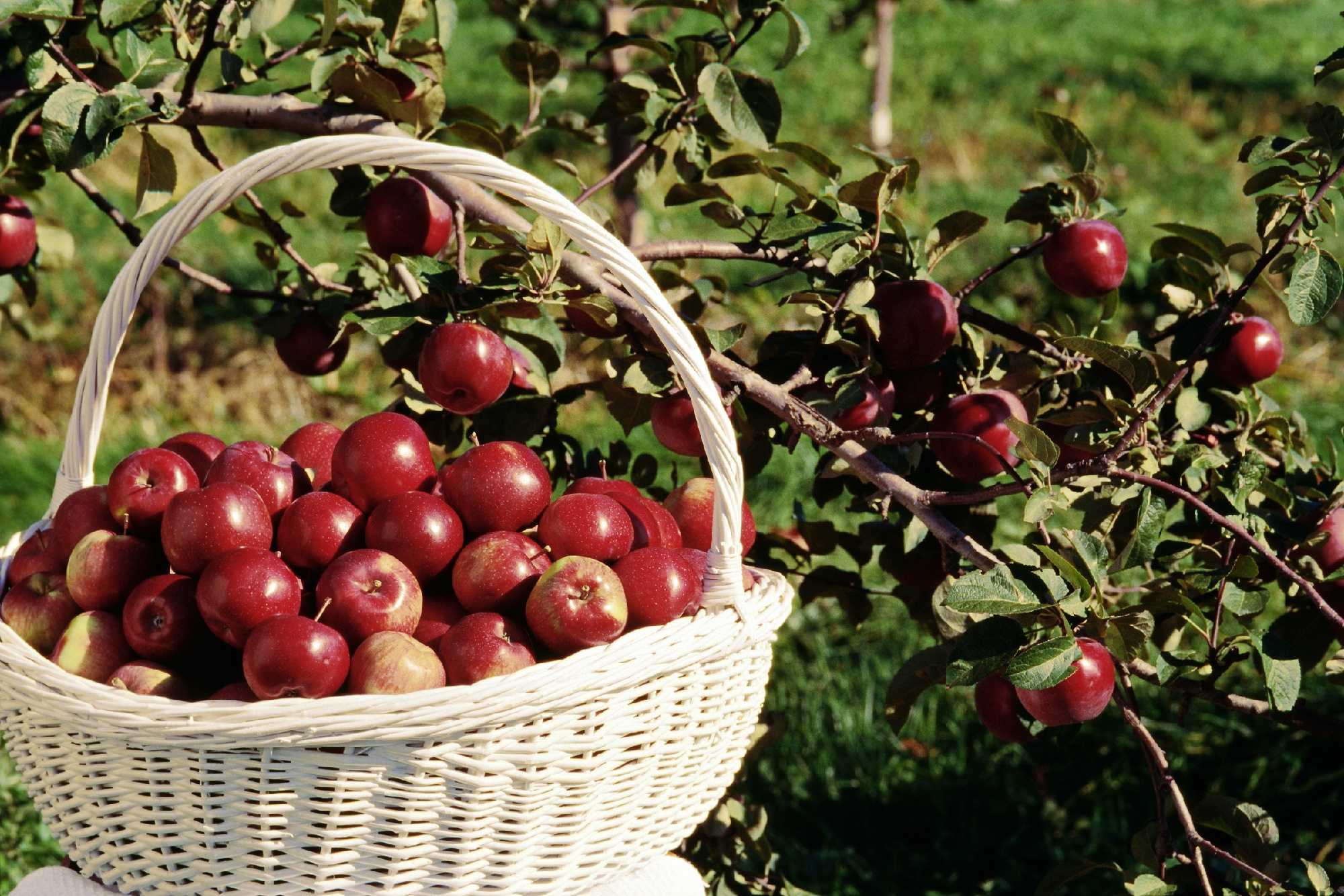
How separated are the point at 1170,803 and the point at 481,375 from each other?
128cm

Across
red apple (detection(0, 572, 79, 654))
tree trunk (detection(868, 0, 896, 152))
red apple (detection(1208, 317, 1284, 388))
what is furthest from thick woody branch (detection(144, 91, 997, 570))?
Answer: tree trunk (detection(868, 0, 896, 152))

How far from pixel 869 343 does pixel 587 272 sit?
1.05ft

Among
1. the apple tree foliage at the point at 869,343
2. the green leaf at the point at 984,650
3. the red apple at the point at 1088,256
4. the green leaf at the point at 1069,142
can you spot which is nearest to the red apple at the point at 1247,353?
the apple tree foliage at the point at 869,343

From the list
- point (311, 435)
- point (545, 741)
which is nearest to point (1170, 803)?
point (545, 741)

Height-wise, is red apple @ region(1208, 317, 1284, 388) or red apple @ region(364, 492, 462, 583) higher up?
red apple @ region(1208, 317, 1284, 388)

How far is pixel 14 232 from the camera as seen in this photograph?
1.63 meters

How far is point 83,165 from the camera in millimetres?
1304

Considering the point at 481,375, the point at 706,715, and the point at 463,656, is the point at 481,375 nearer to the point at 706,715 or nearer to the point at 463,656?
the point at 463,656

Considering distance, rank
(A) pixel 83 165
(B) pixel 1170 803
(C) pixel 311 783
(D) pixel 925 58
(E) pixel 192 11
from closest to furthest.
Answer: (C) pixel 311 783 → (A) pixel 83 165 → (E) pixel 192 11 → (B) pixel 1170 803 → (D) pixel 925 58

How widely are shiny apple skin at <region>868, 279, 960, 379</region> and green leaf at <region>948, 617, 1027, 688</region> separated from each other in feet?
1.14

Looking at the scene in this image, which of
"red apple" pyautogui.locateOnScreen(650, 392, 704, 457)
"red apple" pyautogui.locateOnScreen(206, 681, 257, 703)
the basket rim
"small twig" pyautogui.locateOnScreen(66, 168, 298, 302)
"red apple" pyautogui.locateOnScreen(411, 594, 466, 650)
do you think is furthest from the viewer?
"small twig" pyautogui.locateOnScreen(66, 168, 298, 302)

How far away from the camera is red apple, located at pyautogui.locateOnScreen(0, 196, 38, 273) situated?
64.0 inches

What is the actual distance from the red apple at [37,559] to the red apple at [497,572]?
1.32 ft

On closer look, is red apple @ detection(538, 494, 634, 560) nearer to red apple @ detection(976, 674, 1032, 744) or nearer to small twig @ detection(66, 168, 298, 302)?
red apple @ detection(976, 674, 1032, 744)
